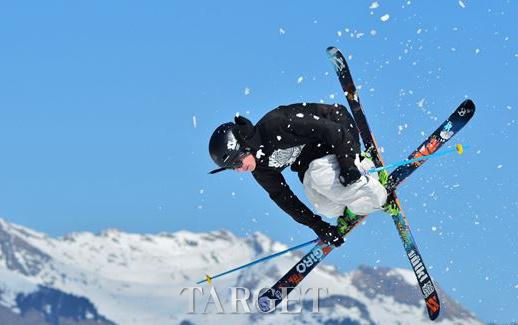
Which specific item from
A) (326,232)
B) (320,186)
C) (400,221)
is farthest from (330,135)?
(400,221)

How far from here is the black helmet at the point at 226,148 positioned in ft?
40.0

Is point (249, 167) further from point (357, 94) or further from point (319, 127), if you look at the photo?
point (357, 94)

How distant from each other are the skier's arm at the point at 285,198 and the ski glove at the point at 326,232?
0.12 metres

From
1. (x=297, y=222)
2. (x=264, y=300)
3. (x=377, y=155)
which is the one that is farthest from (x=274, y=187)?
(x=264, y=300)

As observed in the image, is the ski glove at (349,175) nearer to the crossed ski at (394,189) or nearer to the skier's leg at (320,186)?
the skier's leg at (320,186)

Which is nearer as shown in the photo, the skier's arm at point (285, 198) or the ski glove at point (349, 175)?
the ski glove at point (349, 175)

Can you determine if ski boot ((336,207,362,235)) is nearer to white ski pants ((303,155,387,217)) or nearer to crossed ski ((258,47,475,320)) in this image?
crossed ski ((258,47,475,320))

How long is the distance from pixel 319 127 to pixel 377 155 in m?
2.02

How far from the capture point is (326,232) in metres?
13.5

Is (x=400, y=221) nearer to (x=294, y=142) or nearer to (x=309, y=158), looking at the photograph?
(x=309, y=158)

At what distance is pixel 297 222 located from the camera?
13.4 metres

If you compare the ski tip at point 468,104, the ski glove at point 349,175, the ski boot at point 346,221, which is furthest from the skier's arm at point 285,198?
the ski tip at point 468,104

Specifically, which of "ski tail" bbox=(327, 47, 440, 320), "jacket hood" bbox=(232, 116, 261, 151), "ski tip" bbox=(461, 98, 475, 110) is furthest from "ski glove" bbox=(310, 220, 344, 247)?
"ski tip" bbox=(461, 98, 475, 110)

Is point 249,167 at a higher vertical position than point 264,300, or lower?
higher
